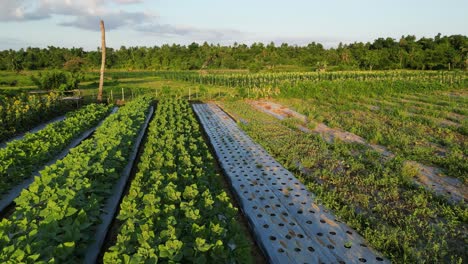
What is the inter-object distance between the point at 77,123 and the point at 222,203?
27.3 feet

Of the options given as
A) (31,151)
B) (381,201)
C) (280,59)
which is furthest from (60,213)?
(280,59)

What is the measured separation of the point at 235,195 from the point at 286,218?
1.37m

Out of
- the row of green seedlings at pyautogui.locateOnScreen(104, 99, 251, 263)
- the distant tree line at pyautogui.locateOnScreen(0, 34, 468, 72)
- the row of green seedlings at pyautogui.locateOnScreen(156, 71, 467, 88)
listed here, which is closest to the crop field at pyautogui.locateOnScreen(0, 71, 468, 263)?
the row of green seedlings at pyautogui.locateOnScreen(104, 99, 251, 263)

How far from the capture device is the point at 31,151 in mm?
7184

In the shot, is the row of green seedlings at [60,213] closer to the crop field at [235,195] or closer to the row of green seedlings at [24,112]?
the crop field at [235,195]

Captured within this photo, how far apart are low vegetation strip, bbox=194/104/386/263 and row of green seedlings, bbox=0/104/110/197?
3.99 meters

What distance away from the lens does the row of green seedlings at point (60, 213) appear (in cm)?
289

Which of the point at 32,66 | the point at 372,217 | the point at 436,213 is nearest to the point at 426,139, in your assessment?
the point at 436,213

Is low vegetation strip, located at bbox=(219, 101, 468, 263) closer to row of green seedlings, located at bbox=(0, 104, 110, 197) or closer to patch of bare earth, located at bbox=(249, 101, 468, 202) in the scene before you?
patch of bare earth, located at bbox=(249, 101, 468, 202)

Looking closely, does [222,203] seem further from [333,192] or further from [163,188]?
[333,192]

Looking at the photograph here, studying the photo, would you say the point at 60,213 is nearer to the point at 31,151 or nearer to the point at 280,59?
the point at 31,151

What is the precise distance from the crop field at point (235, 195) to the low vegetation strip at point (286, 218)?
0.02 m

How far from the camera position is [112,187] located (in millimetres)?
5840

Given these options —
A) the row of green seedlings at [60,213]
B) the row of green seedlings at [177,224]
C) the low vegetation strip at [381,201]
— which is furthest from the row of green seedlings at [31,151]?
the low vegetation strip at [381,201]
